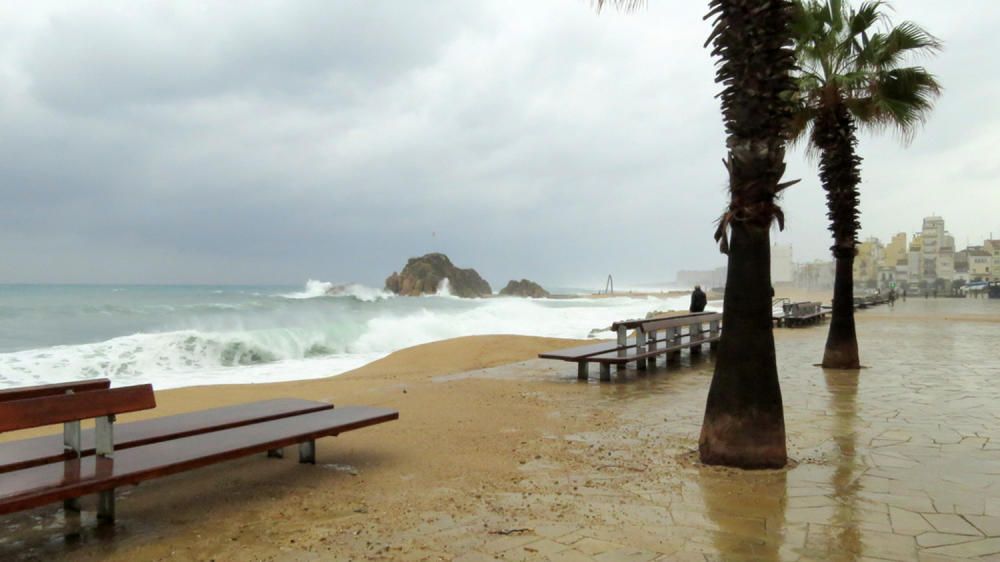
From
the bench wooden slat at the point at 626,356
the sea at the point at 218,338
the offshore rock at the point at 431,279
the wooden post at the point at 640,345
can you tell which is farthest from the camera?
the offshore rock at the point at 431,279

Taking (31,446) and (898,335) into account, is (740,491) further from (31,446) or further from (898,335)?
(898,335)

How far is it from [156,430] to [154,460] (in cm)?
92

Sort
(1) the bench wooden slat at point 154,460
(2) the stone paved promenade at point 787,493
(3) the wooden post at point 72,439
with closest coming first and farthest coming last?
(1) the bench wooden slat at point 154,460
(2) the stone paved promenade at point 787,493
(3) the wooden post at point 72,439

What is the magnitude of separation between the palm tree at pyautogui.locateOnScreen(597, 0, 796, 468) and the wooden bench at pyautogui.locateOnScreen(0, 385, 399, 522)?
3028 mm

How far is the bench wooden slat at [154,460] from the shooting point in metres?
3.36

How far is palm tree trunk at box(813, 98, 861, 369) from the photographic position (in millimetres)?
10773

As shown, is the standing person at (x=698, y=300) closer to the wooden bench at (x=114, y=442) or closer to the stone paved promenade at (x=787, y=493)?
the stone paved promenade at (x=787, y=493)

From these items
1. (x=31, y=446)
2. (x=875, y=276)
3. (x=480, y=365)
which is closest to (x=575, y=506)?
(x=31, y=446)

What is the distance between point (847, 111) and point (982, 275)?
121540 millimetres

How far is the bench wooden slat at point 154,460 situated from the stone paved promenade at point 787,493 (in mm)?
1454

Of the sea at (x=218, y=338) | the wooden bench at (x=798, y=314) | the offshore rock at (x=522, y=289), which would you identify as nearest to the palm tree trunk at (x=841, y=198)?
the sea at (x=218, y=338)

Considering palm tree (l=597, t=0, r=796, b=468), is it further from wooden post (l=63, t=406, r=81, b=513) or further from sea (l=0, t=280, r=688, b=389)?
sea (l=0, t=280, r=688, b=389)

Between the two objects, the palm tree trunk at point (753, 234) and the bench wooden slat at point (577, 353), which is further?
the bench wooden slat at point (577, 353)

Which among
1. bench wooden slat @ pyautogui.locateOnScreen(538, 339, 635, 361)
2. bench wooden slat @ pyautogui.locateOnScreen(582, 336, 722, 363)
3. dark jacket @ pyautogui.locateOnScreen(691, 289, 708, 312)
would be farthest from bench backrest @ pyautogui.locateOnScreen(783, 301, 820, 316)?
bench wooden slat @ pyautogui.locateOnScreen(538, 339, 635, 361)
